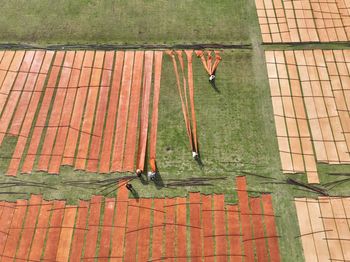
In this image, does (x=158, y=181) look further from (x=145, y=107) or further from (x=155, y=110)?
(x=145, y=107)

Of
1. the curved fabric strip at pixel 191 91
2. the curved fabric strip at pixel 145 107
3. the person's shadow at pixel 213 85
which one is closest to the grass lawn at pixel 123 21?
the curved fabric strip at pixel 191 91

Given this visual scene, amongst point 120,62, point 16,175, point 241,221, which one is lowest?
point 241,221

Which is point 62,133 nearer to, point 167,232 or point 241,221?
point 167,232

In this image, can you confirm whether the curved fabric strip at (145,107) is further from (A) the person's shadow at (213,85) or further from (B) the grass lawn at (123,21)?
(A) the person's shadow at (213,85)

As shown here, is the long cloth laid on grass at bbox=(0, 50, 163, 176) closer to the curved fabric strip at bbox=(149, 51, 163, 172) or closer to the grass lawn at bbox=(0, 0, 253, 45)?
the curved fabric strip at bbox=(149, 51, 163, 172)

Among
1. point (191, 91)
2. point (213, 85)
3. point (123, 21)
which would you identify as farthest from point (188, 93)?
point (123, 21)

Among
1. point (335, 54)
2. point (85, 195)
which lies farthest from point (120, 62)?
point (335, 54)
